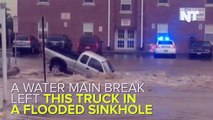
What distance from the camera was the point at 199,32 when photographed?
58562 millimetres

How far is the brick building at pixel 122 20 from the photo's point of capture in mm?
58469

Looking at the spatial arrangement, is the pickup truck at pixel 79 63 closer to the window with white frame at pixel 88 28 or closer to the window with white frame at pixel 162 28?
the window with white frame at pixel 88 28

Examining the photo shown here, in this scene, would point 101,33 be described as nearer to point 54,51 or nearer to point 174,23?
point 174,23

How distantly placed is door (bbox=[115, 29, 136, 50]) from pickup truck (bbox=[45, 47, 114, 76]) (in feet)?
101

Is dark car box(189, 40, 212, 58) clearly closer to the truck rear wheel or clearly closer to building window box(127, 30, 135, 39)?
building window box(127, 30, 135, 39)

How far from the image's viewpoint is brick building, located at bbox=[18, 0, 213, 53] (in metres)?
58.5

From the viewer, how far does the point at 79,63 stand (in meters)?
26.9

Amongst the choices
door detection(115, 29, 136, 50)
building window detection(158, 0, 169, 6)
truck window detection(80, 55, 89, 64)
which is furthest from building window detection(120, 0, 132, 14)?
truck window detection(80, 55, 89, 64)

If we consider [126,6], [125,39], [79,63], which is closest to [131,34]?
[125,39]

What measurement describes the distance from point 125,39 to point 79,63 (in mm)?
32958

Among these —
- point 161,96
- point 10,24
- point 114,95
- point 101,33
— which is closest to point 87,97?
point 114,95

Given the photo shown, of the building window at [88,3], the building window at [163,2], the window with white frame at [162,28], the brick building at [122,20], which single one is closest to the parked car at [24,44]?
the brick building at [122,20]

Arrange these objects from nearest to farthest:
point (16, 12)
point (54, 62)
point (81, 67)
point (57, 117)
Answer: point (57, 117) → point (81, 67) → point (54, 62) → point (16, 12)

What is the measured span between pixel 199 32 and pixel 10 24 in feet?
62.0
